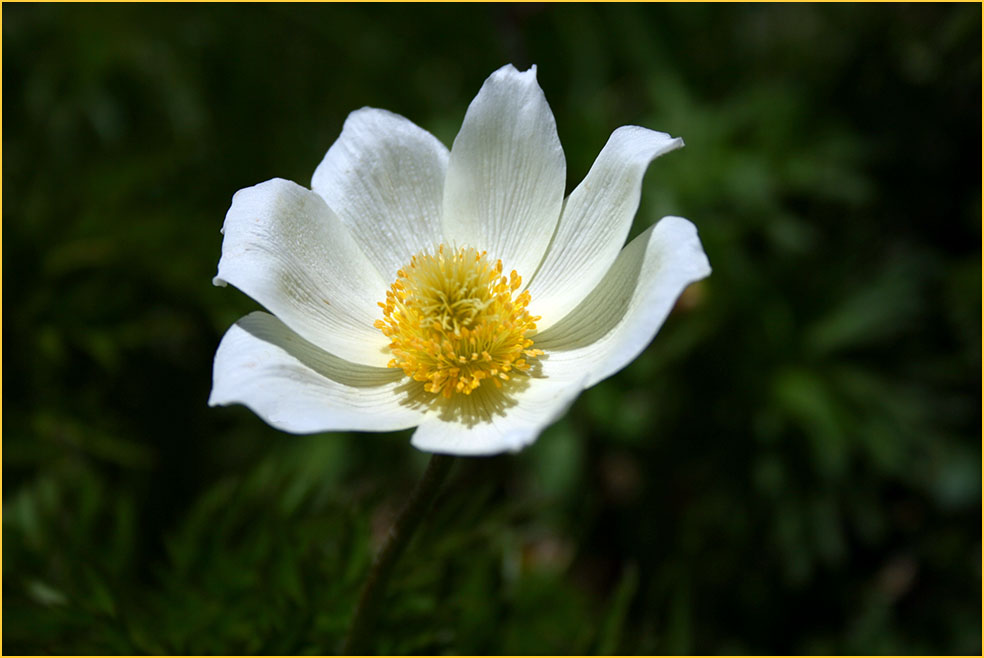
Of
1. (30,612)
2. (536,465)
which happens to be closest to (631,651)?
(536,465)

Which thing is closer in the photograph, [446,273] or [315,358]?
[315,358]

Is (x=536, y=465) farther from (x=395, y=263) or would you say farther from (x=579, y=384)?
(x=579, y=384)

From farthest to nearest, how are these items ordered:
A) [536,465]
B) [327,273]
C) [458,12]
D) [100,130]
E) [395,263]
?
[458,12]
[100,130]
[536,465]
[395,263]
[327,273]

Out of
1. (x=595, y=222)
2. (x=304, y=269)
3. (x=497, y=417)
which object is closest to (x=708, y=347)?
(x=595, y=222)

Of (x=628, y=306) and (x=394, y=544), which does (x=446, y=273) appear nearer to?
(x=628, y=306)

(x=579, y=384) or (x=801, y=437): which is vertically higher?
(x=579, y=384)

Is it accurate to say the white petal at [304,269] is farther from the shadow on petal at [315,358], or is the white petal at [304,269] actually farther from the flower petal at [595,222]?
the flower petal at [595,222]

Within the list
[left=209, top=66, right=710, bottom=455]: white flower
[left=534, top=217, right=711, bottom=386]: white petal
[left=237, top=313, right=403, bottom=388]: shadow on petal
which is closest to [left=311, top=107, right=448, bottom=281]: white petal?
[left=209, top=66, right=710, bottom=455]: white flower
